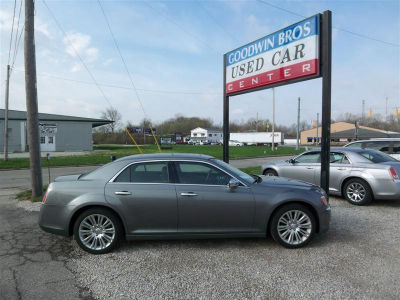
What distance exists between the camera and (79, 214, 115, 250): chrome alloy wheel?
406 cm

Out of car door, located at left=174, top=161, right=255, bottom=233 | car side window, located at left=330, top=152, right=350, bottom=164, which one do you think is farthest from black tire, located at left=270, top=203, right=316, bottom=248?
car side window, located at left=330, top=152, right=350, bottom=164

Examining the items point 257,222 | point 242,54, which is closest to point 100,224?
point 257,222

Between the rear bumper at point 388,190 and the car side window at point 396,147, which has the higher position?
the car side window at point 396,147

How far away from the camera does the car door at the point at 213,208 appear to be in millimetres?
4070

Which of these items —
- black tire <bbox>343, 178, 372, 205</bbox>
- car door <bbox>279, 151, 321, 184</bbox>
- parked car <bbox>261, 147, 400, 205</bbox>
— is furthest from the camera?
car door <bbox>279, 151, 321, 184</bbox>

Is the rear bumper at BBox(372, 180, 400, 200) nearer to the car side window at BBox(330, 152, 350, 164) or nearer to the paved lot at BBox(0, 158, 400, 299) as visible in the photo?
the car side window at BBox(330, 152, 350, 164)

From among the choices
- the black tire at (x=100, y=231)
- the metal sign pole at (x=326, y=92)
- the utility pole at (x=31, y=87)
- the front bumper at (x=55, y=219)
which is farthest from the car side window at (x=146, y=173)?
the utility pole at (x=31, y=87)

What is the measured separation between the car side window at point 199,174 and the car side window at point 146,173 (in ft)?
0.72

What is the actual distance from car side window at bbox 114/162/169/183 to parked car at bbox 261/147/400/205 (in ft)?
16.6

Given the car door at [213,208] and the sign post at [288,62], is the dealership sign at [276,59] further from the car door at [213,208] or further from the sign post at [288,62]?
the car door at [213,208]

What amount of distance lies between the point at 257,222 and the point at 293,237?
0.61 meters

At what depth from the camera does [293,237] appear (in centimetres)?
418

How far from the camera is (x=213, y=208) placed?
4070 mm

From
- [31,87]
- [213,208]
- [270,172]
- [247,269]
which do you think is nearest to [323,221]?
[247,269]
